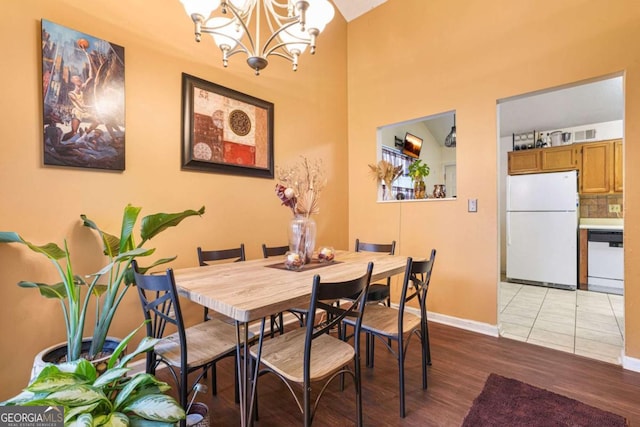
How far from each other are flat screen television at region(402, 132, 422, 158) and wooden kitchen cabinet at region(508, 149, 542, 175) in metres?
1.55

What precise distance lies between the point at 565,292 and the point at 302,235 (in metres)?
4.35

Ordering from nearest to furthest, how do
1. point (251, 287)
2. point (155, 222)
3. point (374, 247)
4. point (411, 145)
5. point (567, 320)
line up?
point (251, 287) → point (155, 222) → point (374, 247) → point (567, 320) → point (411, 145)

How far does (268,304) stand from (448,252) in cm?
237


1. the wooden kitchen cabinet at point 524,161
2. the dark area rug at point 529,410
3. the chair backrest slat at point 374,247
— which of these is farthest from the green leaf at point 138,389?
the wooden kitchen cabinet at point 524,161

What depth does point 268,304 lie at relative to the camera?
3.83 feet

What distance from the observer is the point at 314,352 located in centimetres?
144

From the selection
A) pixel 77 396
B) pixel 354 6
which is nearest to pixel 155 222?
pixel 77 396

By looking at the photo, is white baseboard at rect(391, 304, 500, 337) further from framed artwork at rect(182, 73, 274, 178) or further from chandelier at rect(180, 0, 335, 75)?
chandelier at rect(180, 0, 335, 75)

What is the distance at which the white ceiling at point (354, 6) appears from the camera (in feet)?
11.6

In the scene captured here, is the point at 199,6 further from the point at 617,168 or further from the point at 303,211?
the point at 617,168

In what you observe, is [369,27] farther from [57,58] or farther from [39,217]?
[39,217]

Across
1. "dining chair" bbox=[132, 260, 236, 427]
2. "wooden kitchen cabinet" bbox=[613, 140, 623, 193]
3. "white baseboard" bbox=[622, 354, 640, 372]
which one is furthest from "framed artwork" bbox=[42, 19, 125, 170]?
"wooden kitchen cabinet" bbox=[613, 140, 623, 193]

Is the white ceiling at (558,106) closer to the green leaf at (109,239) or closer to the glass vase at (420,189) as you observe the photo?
the glass vase at (420,189)

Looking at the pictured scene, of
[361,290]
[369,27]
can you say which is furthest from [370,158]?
[361,290]
